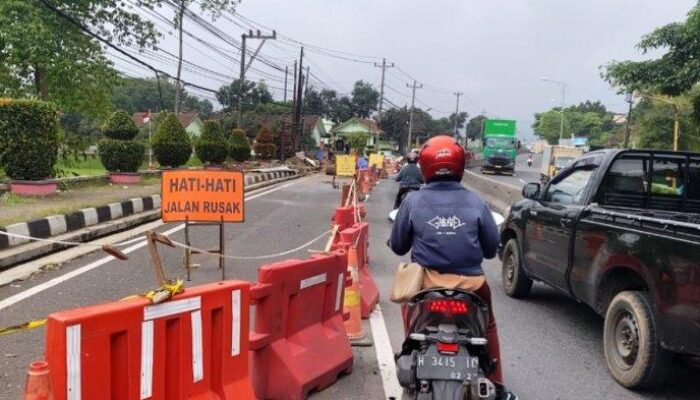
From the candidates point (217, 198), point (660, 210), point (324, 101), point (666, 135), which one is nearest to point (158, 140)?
point (217, 198)

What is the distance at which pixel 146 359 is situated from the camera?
9.65 feet

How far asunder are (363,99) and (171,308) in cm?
10462

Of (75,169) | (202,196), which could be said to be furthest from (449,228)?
(75,169)

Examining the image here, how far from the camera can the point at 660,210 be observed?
6.16 meters

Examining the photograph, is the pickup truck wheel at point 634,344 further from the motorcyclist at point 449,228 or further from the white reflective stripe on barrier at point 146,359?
the white reflective stripe on barrier at point 146,359

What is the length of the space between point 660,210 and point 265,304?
4.10 m

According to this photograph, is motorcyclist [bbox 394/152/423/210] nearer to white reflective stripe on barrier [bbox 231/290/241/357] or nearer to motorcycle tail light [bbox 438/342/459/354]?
white reflective stripe on barrier [bbox 231/290/241/357]

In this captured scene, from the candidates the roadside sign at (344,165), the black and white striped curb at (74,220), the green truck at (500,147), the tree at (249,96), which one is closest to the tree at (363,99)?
the tree at (249,96)

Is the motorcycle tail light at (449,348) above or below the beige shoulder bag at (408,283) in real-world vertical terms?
below

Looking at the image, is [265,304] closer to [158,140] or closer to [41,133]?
[41,133]

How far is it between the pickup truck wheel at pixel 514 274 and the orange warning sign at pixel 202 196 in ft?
11.4

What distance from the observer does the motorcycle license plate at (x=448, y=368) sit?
3039mm

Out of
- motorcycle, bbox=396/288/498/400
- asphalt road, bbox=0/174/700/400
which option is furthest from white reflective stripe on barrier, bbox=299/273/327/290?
motorcycle, bbox=396/288/498/400

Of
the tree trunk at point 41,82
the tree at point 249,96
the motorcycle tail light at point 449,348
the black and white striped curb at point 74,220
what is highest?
the tree at point 249,96
